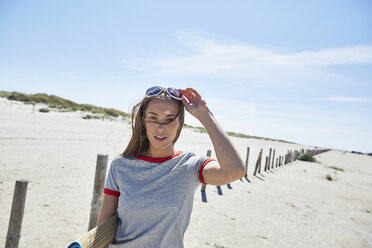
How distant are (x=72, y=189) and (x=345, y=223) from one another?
8962mm

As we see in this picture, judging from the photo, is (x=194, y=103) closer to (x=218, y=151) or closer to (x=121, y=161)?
(x=218, y=151)

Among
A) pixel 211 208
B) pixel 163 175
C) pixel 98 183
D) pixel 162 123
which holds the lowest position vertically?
pixel 211 208

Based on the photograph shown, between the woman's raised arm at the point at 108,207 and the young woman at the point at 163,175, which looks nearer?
the young woman at the point at 163,175

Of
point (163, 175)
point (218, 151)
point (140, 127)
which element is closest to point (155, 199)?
point (163, 175)

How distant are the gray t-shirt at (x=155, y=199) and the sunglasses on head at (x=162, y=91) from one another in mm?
487

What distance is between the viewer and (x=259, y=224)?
7059 mm

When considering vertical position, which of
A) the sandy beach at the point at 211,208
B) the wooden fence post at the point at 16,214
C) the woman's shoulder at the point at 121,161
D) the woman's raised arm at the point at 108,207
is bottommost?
the sandy beach at the point at 211,208

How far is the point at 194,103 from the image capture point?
1854 millimetres

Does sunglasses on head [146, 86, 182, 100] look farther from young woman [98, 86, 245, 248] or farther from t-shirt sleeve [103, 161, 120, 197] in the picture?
t-shirt sleeve [103, 161, 120, 197]

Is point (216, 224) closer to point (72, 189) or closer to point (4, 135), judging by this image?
point (72, 189)

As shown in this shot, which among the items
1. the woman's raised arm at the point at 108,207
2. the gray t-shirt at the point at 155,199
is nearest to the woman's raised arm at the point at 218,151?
the gray t-shirt at the point at 155,199

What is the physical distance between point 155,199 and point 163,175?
0.57 ft

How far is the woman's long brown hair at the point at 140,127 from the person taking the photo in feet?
6.41

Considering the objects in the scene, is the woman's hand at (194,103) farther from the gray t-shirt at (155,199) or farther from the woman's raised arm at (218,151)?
the gray t-shirt at (155,199)
